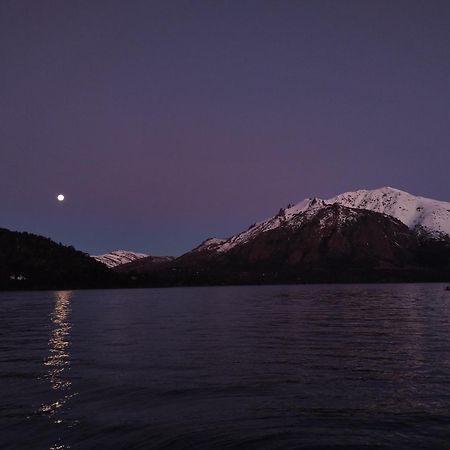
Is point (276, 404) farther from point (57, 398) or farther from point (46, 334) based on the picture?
point (46, 334)

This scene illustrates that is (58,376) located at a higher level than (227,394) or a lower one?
higher

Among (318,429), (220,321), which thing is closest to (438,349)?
(318,429)

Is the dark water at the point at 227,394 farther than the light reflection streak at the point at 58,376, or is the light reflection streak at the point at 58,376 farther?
the light reflection streak at the point at 58,376

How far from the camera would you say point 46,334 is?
6638cm

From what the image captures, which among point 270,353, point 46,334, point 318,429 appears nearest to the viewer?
point 318,429

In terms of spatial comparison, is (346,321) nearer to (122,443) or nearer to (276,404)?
(276,404)

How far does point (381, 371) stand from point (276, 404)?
457 inches

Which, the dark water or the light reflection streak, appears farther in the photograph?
the light reflection streak

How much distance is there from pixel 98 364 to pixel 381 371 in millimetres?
19747

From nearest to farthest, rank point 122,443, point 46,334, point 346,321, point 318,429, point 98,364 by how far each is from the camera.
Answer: point 122,443 → point 318,429 → point 98,364 → point 46,334 → point 346,321

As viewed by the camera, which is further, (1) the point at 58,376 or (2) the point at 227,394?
(1) the point at 58,376

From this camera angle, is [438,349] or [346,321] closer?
[438,349]

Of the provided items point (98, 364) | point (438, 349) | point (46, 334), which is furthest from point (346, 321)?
point (98, 364)

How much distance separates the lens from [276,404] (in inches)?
1069
